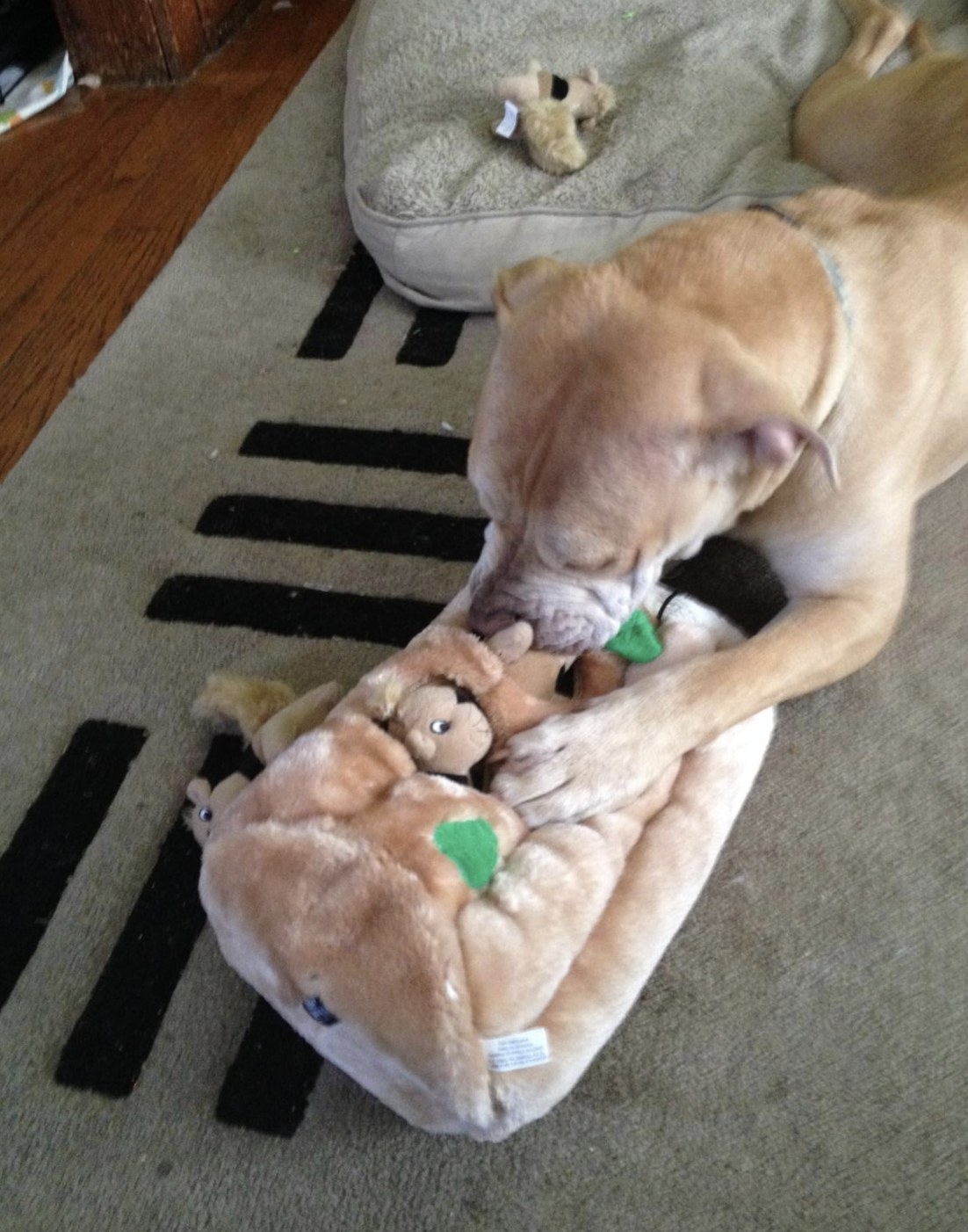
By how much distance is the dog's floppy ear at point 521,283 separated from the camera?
133 centimetres

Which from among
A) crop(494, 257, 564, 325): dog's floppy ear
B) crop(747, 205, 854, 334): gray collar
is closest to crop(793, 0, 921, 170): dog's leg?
crop(747, 205, 854, 334): gray collar

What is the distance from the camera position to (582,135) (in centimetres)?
237

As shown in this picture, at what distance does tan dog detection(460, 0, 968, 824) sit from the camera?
1.16 metres

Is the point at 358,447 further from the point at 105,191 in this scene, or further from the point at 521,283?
the point at 105,191

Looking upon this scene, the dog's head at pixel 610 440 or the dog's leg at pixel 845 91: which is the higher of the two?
the dog's head at pixel 610 440

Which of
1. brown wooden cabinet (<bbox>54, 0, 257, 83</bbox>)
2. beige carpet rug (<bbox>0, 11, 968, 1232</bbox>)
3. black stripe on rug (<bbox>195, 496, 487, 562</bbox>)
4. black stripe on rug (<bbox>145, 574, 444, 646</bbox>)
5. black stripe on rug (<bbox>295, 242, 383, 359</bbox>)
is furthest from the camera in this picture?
brown wooden cabinet (<bbox>54, 0, 257, 83</bbox>)

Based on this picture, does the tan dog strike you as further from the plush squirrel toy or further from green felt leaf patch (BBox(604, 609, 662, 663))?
the plush squirrel toy

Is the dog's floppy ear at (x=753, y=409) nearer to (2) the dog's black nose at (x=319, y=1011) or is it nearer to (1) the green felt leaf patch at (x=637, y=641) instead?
(1) the green felt leaf patch at (x=637, y=641)

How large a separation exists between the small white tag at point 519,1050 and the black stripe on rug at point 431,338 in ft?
4.94

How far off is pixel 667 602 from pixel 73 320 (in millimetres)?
1775

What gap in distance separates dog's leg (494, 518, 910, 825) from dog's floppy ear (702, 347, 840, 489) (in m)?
0.36

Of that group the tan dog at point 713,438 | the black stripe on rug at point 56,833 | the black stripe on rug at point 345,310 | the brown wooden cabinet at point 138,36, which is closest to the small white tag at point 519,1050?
the tan dog at point 713,438

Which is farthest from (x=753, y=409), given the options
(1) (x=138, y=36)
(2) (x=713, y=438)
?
(1) (x=138, y=36)

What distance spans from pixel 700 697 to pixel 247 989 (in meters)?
0.74
